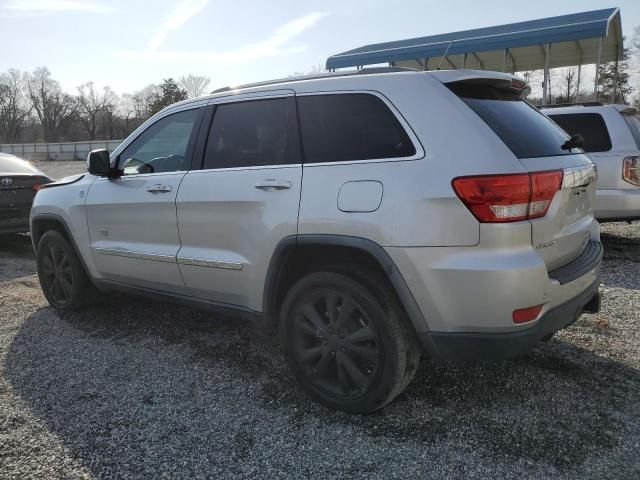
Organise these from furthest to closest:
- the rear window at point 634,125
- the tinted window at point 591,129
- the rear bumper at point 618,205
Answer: the tinted window at point 591,129, the rear window at point 634,125, the rear bumper at point 618,205

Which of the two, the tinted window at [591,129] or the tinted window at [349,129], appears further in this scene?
the tinted window at [591,129]

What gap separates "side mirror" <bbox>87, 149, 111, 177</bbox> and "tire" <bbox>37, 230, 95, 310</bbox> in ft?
3.24

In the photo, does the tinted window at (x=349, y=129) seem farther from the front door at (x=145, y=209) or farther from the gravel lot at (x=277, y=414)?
the gravel lot at (x=277, y=414)

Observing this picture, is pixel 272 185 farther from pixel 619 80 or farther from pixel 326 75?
pixel 619 80

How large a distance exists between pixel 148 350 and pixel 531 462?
2.70m

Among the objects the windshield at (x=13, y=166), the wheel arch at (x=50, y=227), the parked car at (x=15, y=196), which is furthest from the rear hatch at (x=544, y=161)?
the windshield at (x=13, y=166)

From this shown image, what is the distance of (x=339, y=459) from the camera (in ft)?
8.12

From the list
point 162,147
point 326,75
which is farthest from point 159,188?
point 326,75

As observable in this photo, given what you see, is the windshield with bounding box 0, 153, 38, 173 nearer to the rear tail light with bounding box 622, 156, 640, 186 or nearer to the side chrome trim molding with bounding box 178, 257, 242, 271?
the side chrome trim molding with bounding box 178, 257, 242, 271

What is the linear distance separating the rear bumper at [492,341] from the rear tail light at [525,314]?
0.17 ft

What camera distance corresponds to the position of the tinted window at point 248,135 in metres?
3.12

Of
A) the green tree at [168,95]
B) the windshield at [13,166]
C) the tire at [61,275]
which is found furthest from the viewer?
the green tree at [168,95]

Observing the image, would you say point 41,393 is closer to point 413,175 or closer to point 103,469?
point 103,469

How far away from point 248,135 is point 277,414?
171 centimetres
